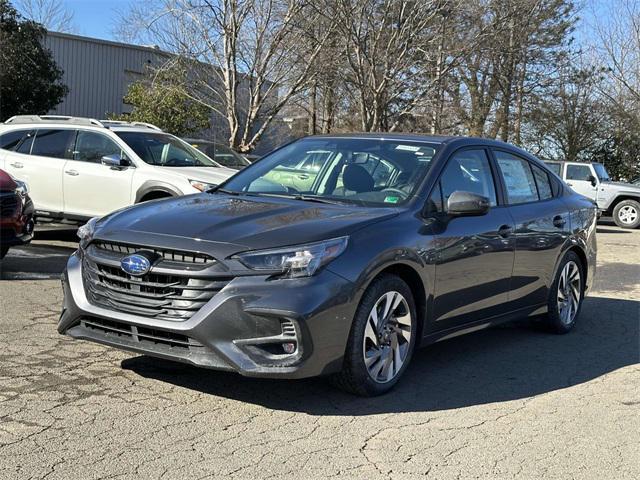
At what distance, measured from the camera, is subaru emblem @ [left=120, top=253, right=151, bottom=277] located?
A: 4469mm

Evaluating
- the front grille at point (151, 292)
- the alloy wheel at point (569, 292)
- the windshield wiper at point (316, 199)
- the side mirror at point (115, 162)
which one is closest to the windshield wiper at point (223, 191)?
the windshield wiper at point (316, 199)

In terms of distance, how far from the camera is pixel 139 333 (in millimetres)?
4547

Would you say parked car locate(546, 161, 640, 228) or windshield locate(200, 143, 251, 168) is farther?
parked car locate(546, 161, 640, 228)

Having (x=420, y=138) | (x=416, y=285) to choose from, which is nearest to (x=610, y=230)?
(x=420, y=138)

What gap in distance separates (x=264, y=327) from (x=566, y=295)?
3.69m

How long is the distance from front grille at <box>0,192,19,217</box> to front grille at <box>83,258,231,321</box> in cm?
362

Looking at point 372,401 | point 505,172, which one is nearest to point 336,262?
point 372,401

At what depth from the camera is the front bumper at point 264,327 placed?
168 inches

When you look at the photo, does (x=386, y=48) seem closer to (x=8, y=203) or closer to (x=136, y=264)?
(x=8, y=203)

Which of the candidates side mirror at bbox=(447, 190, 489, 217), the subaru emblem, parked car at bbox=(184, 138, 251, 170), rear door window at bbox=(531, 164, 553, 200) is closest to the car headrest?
side mirror at bbox=(447, 190, 489, 217)

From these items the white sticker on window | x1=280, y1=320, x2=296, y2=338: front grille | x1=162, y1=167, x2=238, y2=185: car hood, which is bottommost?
x1=280, y1=320, x2=296, y2=338: front grille

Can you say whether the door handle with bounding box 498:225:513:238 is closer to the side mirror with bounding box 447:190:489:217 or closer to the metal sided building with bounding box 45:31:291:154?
the side mirror with bounding box 447:190:489:217

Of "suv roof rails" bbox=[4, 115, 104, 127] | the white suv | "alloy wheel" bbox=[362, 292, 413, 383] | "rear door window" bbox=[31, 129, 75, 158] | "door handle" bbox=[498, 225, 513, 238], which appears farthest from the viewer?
"suv roof rails" bbox=[4, 115, 104, 127]

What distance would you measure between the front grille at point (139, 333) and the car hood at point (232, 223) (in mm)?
485
